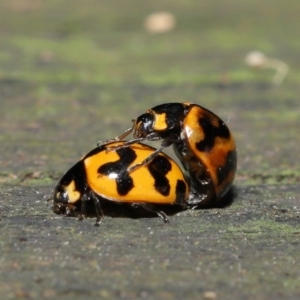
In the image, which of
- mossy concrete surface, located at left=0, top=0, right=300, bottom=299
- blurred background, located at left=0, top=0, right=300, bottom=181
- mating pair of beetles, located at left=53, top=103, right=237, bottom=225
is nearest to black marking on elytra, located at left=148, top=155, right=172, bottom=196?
mating pair of beetles, located at left=53, top=103, right=237, bottom=225

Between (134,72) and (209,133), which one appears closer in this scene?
(209,133)

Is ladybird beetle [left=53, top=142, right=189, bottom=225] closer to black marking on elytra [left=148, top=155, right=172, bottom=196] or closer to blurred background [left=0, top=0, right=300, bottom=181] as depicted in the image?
black marking on elytra [left=148, top=155, right=172, bottom=196]

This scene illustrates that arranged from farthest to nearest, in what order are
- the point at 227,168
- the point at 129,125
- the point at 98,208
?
the point at 129,125 < the point at 227,168 < the point at 98,208

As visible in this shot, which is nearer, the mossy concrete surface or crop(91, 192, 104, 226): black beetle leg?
the mossy concrete surface

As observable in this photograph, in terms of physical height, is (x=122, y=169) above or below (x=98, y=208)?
above

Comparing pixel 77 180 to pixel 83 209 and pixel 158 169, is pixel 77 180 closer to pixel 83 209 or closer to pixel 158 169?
pixel 83 209

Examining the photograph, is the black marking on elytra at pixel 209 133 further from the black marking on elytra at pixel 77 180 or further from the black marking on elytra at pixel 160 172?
the black marking on elytra at pixel 77 180

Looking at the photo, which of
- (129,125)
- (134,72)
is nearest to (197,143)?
(129,125)

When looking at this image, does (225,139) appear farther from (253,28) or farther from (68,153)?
(253,28)
